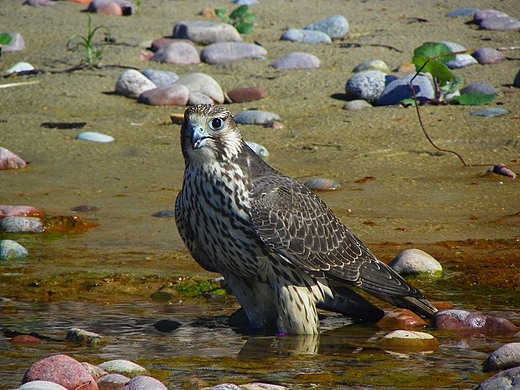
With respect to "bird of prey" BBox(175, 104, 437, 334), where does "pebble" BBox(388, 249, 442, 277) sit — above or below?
below

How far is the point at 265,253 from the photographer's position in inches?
191

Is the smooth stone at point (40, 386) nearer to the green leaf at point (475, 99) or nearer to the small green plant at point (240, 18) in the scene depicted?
the green leaf at point (475, 99)

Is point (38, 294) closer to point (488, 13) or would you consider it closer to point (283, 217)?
point (283, 217)

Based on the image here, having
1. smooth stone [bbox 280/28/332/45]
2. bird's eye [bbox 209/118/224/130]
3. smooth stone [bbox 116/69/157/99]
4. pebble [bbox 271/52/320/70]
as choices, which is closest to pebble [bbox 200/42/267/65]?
pebble [bbox 271/52/320/70]

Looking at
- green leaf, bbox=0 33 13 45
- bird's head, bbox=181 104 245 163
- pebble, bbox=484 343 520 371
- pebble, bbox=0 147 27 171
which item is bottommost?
pebble, bbox=0 147 27 171

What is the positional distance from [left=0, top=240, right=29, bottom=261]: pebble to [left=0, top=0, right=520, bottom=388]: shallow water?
7 cm

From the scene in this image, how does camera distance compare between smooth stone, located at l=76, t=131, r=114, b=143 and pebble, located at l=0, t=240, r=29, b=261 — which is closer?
pebble, located at l=0, t=240, r=29, b=261

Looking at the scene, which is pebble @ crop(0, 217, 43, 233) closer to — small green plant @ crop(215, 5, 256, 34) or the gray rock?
the gray rock

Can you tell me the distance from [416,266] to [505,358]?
5.66ft

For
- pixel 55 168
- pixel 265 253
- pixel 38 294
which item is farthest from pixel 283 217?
pixel 55 168

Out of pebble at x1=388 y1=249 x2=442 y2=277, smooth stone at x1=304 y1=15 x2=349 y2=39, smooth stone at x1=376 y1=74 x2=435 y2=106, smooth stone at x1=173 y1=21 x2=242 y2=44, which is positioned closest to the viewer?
pebble at x1=388 y1=249 x2=442 y2=277

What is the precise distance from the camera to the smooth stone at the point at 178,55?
35.2 ft

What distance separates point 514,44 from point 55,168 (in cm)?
526

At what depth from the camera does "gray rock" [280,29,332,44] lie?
1146 centimetres
